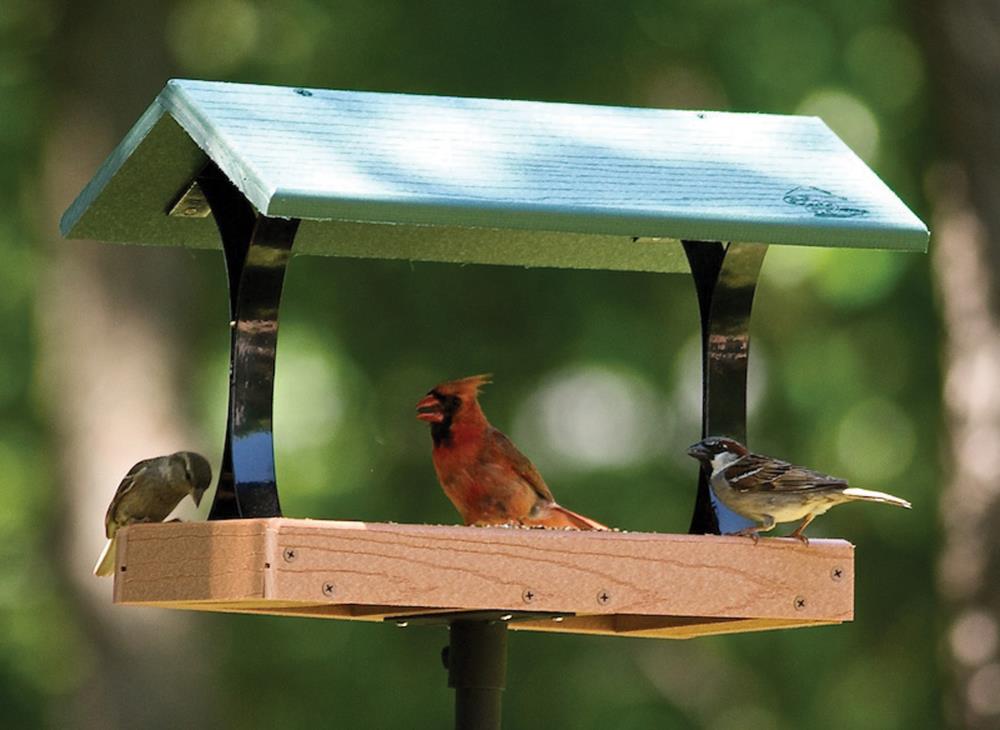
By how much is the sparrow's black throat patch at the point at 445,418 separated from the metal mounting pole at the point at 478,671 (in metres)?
0.69

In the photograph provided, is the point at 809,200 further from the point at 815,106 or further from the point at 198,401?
the point at 815,106

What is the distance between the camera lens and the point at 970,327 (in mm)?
9656

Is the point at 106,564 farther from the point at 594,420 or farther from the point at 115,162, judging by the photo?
the point at 594,420

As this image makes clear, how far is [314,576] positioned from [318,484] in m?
9.31

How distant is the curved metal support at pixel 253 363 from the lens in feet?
15.8

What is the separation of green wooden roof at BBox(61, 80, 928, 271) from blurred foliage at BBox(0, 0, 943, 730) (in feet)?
21.5

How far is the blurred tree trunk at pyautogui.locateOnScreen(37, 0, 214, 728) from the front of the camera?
10086 millimetres

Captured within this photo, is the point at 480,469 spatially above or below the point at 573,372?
below

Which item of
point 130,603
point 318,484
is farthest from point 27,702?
point 130,603

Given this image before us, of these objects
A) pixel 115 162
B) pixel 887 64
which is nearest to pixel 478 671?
pixel 115 162

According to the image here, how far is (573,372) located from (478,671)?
8.72 meters

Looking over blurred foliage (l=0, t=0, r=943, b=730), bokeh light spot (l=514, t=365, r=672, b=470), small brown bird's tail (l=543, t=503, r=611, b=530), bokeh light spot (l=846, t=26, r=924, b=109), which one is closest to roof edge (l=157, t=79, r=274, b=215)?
small brown bird's tail (l=543, t=503, r=611, b=530)

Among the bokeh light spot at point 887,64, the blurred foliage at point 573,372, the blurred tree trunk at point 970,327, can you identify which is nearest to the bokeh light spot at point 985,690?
the blurred tree trunk at point 970,327

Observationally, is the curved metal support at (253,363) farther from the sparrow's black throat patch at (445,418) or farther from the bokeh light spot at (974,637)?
the bokeh light spot at (974,637)
